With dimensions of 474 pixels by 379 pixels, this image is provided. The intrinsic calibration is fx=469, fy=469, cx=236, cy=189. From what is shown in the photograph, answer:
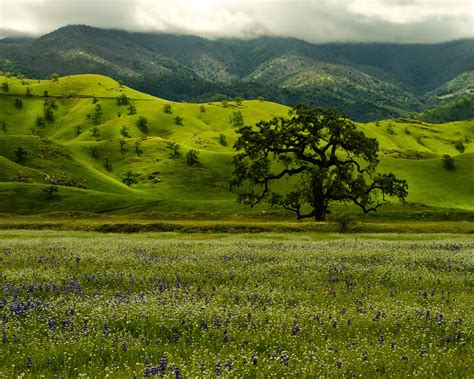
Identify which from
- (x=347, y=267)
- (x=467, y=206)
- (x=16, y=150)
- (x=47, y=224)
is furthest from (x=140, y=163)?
(x=347, y=267)

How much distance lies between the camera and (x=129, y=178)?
156 metres

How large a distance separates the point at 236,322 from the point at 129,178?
150 meters

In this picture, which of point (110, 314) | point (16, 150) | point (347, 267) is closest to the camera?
point (110, 314)

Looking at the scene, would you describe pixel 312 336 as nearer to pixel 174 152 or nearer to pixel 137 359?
pixel 137 359

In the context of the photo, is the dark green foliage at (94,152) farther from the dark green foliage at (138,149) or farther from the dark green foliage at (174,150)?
the dark green foliage at (174,150)

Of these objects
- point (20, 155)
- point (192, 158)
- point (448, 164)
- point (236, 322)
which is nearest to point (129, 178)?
point (192, 158)

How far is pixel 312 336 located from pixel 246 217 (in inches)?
2218

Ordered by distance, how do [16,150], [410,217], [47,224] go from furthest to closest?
[16,150] < [410,217] < [47,224]

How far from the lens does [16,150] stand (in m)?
130

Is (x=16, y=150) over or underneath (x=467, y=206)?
over

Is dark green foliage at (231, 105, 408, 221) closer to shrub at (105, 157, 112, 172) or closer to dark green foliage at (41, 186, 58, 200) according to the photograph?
dark green foliage at (41, 186, 58, 200)

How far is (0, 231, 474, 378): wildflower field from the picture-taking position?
7.15 m

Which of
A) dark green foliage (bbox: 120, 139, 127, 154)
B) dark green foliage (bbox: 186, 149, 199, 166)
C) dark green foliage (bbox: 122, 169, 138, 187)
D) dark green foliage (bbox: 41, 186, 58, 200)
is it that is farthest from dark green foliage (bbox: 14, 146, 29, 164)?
dark green foliage (bbox: 186, 149, 199, 166)

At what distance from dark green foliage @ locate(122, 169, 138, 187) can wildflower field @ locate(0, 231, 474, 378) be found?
140541 mm
